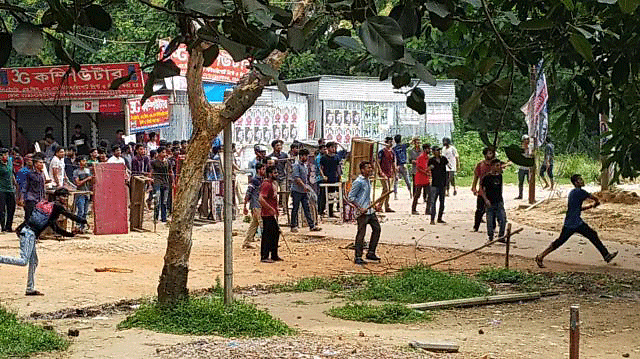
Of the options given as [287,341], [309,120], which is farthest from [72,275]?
[309,120]

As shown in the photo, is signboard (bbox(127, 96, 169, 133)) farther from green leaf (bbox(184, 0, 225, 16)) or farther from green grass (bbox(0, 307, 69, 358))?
green leaf (bbox(184, 0, 225, 16))

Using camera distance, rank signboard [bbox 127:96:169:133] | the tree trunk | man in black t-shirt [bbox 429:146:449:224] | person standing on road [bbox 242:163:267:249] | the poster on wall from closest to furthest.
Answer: the tree trunk → person standing on road [bbox 242:163:267:249] → man in black t-shirt [bbox 429:146:449:224] → signboard [bbox 127:96:169:133] → the poster on wall

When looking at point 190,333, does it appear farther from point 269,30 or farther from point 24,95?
point 24,95

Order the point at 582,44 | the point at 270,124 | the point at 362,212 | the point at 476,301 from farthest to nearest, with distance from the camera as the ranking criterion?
the point at 270,124
the point at 362,212
the point at 476,301
the point at 582,44

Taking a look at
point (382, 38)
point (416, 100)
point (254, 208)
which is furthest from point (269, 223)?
point (382, 38)

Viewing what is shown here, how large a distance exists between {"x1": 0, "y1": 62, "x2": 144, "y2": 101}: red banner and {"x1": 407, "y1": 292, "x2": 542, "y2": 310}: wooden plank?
14.9m

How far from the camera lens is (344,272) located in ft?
45.7

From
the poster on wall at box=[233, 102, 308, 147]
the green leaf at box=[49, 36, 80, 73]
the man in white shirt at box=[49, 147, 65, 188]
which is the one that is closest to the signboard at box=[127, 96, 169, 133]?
the poster on wall at box=[233, 102, 308, 147]

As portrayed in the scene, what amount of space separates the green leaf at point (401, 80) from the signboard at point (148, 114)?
73.1ft

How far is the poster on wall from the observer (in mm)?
30594

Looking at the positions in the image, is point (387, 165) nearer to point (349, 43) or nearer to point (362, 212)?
point (362, 212)

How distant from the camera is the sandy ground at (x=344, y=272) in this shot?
29.6ft

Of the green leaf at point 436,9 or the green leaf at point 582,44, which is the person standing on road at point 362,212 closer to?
the green leaf at point 582,44

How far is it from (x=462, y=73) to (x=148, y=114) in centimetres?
2373
